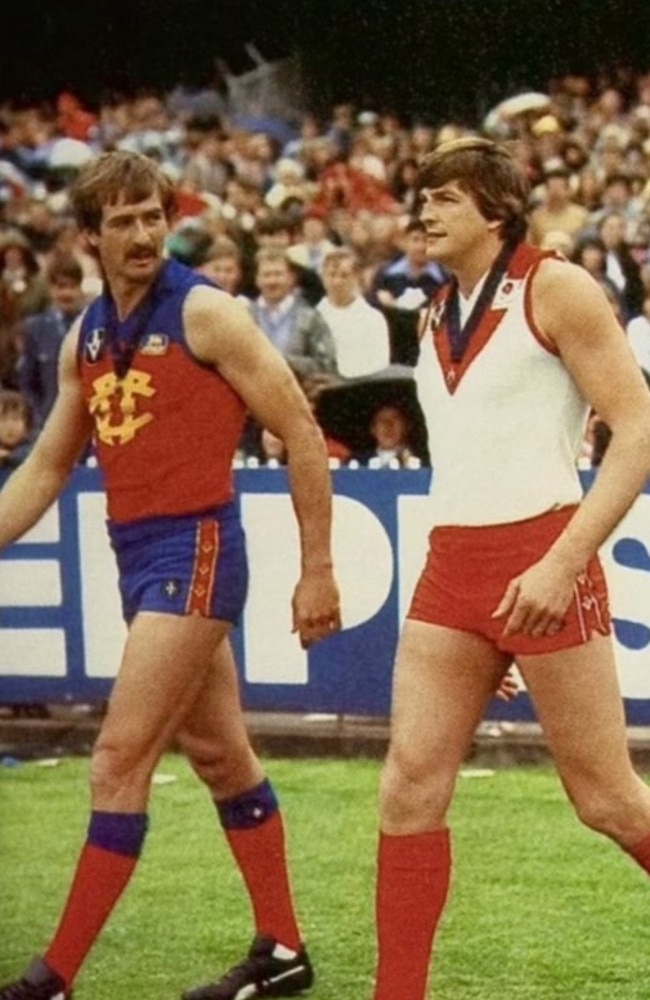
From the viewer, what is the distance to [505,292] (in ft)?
9.64

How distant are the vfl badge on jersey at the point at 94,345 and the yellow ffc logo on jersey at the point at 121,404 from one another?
1.6 inches

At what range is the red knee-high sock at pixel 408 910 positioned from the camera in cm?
297

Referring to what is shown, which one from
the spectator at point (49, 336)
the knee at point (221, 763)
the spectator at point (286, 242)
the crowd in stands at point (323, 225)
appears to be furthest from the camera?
the spectator at point (286, 242)

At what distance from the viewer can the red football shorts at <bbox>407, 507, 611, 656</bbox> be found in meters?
2.91

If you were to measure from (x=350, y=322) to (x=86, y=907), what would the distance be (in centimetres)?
389

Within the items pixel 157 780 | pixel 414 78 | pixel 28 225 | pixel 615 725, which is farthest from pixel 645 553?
pixel 28 225

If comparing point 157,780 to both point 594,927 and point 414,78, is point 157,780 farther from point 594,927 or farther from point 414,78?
point 414,78

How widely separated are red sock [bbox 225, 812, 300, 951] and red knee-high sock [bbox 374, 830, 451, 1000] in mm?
573

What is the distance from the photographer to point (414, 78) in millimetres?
6617

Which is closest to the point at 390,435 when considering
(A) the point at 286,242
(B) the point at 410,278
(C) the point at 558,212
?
(B) the point at 410,278

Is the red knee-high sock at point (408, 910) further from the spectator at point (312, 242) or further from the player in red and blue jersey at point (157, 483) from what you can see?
the spectator at point (312, 242)

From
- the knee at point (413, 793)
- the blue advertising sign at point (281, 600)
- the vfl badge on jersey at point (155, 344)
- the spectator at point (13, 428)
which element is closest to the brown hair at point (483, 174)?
the vfl badge on jersey at point (155, 344)

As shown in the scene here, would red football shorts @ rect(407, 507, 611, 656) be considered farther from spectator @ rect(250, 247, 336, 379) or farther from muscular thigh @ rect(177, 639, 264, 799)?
spectator @ rect(250, 247, 336, 379)

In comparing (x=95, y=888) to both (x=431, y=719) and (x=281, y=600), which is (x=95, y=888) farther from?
(x=281, y=600)
